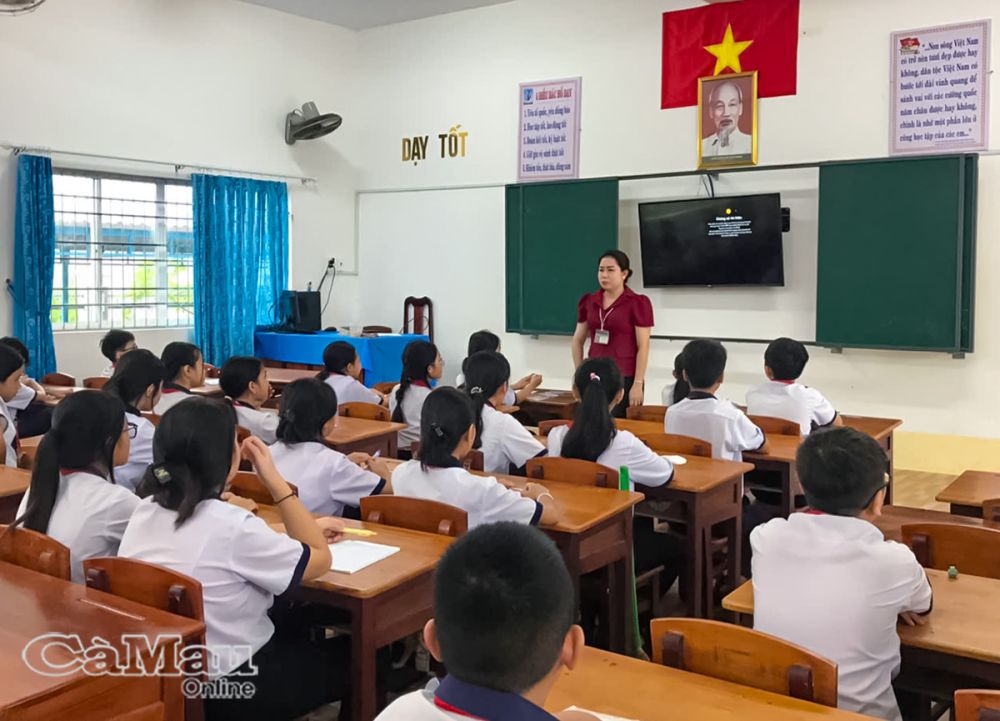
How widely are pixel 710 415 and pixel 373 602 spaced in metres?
2.18

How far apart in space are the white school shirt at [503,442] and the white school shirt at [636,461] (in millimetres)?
387

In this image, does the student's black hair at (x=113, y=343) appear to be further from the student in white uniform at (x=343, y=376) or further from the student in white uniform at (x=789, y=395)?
the student in white uniform at (x=789, y=395)

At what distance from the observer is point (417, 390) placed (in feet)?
16.0

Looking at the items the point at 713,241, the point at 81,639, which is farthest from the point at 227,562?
the point at 713,241

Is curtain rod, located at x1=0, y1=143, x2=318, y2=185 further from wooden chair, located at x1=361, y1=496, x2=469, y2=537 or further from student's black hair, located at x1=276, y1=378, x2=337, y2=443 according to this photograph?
wooden chair, located at x1=361, y1=496, x2=469, y2=537

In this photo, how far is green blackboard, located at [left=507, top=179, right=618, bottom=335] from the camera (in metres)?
7.80

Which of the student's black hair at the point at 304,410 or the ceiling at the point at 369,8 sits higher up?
the ceiling at the point at 369,8

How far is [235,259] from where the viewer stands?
8.56 m

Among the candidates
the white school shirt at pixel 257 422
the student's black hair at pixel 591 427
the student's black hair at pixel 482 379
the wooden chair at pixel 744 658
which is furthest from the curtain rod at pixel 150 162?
the wooden chair at pixel 744 658

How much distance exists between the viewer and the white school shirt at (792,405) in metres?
4.58

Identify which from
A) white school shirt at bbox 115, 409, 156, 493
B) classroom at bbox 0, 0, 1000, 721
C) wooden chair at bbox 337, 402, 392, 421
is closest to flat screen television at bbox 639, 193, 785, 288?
classroom at bbox 0, 0, 1000, 721

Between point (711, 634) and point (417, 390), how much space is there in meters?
3.29

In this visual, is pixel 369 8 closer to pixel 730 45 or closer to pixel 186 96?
pixel 186 96

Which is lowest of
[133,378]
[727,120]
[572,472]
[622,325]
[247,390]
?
[572,472]
